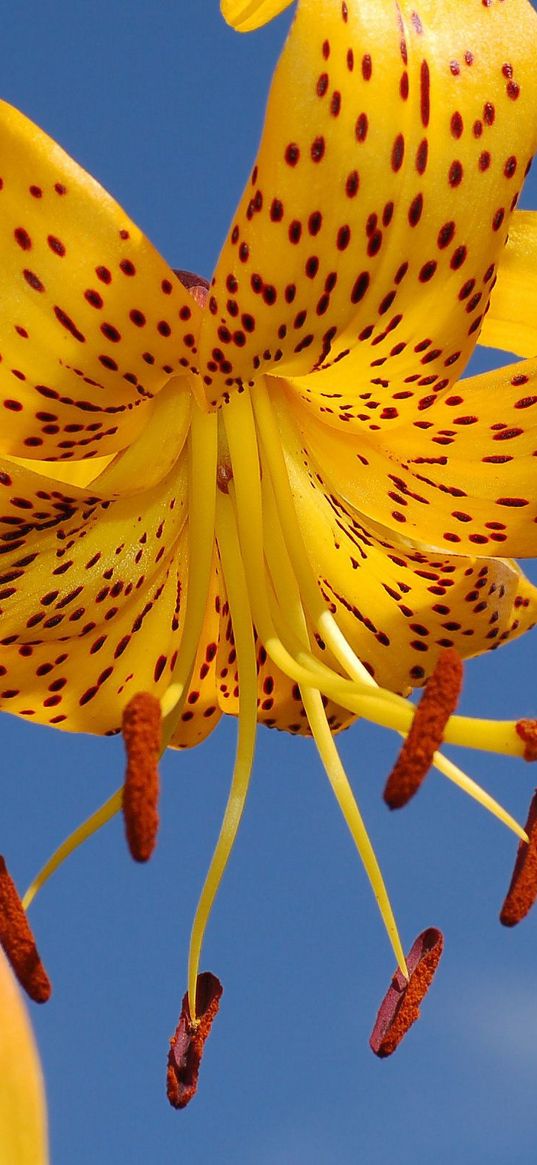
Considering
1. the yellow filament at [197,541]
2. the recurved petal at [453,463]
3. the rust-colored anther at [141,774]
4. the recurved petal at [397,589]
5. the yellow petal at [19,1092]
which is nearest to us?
the yellow petal at [19,1092]

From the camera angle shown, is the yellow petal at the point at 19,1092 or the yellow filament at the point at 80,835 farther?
the yellow filament at the point at 80,835

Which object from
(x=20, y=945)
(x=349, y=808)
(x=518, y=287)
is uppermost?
(x=518, y=287)

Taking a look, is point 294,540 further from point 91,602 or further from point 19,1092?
point 19,1092

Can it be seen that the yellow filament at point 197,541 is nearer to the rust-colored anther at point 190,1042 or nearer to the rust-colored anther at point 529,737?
the rust-colored anther at point 190,1042

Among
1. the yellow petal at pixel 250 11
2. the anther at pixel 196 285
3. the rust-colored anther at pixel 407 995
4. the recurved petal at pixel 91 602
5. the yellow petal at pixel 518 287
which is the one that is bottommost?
the rust-colored anther at pixel 407 995

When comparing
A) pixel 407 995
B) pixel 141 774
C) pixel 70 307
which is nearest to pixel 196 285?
pixel 70 307

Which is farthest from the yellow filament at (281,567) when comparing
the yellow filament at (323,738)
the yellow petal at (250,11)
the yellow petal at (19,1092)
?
the yellow petal at (19,1092)

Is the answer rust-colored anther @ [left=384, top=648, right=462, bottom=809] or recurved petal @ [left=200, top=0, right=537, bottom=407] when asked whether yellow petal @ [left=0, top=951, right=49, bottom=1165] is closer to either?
rust-colored anther @ [left=384, top=648, right=462, bottom=809]

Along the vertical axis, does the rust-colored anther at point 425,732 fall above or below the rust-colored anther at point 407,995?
above

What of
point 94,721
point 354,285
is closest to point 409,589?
point 94,721
